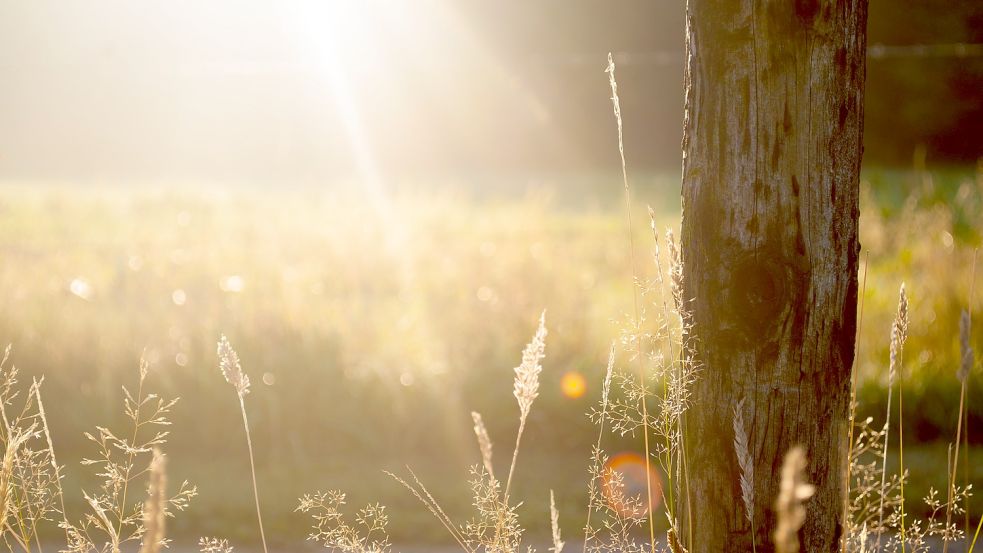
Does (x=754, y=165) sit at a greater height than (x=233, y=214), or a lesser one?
greater

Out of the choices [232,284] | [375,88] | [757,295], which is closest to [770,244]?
[757,295]

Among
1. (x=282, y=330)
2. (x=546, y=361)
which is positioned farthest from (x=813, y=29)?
(x=282, y=330)

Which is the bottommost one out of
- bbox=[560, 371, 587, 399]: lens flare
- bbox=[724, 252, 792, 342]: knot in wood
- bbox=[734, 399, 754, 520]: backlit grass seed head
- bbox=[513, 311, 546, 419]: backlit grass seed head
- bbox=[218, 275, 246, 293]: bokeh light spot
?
bbox=[560, 371, 587, 399]: lens flare

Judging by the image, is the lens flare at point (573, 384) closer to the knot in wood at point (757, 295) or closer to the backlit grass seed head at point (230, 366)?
the knot in wood at point (757, 295)

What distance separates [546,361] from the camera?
5.48 m

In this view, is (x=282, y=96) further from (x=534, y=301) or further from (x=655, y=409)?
(x=655, y=409)

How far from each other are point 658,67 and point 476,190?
878 cm

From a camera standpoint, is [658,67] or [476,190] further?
[658,67]

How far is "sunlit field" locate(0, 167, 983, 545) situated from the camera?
4641 mm

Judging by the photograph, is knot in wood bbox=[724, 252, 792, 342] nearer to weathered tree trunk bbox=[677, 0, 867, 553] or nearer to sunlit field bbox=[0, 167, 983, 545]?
weathered tree trunk bbox=[677, 0, 867, 553]

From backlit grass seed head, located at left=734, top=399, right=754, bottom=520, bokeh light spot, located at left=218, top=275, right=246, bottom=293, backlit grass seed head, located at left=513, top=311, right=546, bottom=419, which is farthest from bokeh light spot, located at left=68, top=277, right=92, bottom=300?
backlit grass seed head, located at left=734, top=399, right=754, bottom=520

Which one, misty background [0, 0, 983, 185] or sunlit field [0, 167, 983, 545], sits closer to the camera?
sunlit field [0, 167, 983, 545]

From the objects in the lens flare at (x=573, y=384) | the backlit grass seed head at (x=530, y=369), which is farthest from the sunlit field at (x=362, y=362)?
the backlit grass seed head at (x=530, y=369)

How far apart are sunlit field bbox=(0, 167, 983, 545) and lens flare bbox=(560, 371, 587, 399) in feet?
0.04
